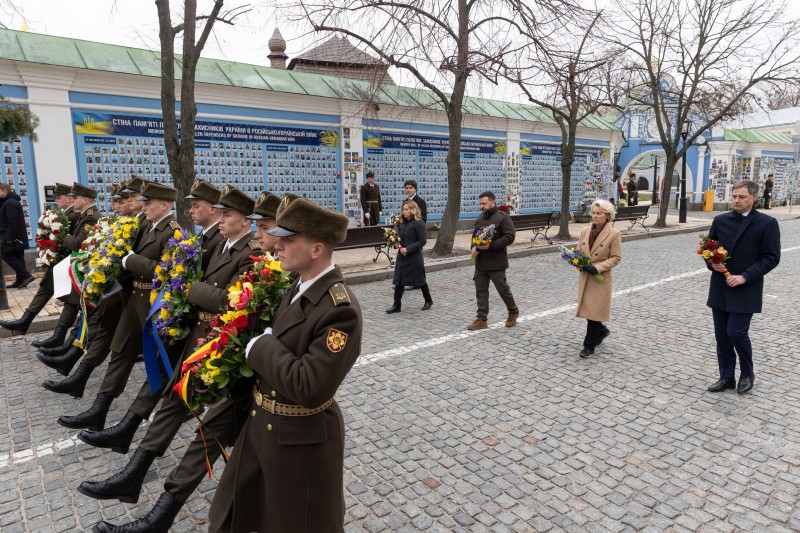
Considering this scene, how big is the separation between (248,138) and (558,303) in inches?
353

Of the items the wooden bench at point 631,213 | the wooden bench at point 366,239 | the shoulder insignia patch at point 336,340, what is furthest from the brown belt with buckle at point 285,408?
the wooden bench at point 631,213

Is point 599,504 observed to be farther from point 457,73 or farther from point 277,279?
point 457,73

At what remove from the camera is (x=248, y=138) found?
13.7 metres

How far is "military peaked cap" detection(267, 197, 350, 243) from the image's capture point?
2373mm

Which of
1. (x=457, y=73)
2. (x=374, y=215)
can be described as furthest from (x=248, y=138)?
(x=457, y=73)

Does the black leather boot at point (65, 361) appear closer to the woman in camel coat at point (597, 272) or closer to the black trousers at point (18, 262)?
the black trousers at point (18, 262)

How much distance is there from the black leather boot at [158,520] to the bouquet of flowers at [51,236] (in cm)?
484

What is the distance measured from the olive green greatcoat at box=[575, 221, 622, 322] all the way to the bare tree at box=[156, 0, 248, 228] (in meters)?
6.80

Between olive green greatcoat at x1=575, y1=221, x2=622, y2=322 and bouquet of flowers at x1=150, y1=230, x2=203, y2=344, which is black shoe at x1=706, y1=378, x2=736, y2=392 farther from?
bouquet of flowers at x1=150, y1=230, x2=203, y2=344

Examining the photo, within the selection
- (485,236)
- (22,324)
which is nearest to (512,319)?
(485,236)

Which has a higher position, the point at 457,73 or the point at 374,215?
the point at 457,73

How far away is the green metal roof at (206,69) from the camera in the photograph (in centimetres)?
1120

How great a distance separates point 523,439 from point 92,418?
3566 millimetres

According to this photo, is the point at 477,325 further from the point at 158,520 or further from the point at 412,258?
the point at 158,520
